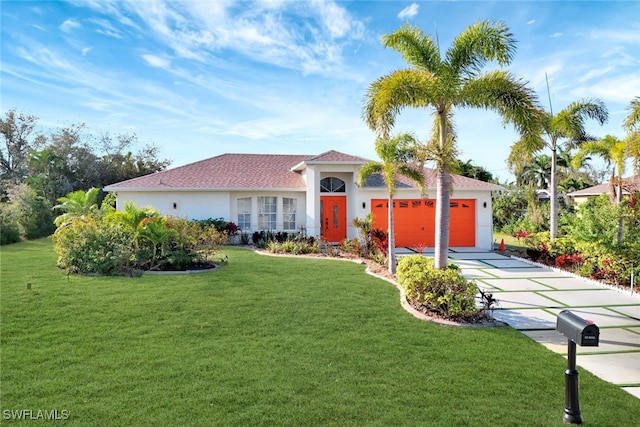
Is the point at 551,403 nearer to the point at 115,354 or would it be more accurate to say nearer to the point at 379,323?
the point at 379,323

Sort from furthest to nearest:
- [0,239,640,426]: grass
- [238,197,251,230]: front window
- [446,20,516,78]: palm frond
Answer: [238,197,251,230]: front window
[446,20,516,78]: palm frond
[0,239,640,426]: grass

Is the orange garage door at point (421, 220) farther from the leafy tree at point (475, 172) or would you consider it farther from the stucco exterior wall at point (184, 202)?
the leafy tree at point (475, 172)

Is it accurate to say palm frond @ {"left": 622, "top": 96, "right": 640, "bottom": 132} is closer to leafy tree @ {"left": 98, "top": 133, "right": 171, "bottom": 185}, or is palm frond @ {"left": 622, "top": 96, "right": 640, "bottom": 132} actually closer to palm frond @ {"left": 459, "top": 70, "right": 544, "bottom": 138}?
palm frond @ {"left": 459, "top": 70, "right": 544, "bottom": 138}

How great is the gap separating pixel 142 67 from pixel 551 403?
15.5m

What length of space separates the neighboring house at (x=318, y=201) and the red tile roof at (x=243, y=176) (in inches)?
2.0

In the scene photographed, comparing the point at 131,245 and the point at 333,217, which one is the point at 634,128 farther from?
the point at 131,245

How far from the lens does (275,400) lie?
4.65 metres

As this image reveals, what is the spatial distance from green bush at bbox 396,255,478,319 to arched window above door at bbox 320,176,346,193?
478 inches

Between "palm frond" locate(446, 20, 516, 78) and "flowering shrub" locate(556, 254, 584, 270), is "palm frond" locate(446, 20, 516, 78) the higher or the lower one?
the higher one

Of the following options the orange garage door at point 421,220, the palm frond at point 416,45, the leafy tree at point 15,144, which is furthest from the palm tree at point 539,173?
the leafy tree at point 15,144

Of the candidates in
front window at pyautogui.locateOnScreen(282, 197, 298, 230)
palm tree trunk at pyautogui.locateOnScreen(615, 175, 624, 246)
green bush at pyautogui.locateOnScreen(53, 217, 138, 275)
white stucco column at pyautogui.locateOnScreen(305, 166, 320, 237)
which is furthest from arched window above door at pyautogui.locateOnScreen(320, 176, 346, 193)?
palm tree trunk at pyautogui.locateOnScreen(615, 175, 624, 246)

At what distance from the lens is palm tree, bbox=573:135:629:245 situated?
13.4 metres

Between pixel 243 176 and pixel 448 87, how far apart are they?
1445cm

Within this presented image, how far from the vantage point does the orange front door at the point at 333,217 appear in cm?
2103
